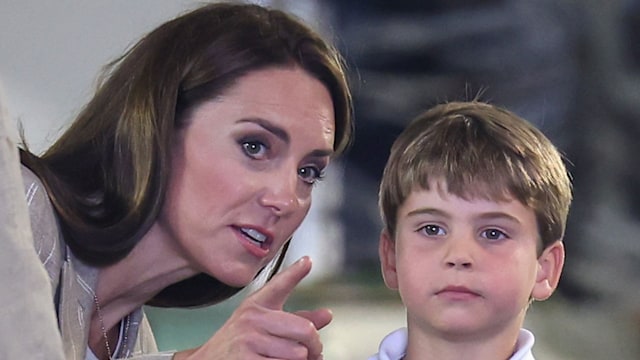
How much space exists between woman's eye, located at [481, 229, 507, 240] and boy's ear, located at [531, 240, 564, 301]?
0.22 ft

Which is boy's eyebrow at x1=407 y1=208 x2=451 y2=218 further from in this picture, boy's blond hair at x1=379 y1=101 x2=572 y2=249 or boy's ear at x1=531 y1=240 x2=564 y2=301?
boy's ear at x1=531 y1=240 x2=564 y2=301

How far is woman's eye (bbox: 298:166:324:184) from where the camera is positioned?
1.21 metres

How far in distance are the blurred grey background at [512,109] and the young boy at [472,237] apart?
0.64 m

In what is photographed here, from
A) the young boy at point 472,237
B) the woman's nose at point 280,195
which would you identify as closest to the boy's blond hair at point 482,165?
the young boy at point 472,237

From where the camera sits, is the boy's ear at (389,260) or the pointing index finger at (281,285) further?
the boy's ear at (389,260)

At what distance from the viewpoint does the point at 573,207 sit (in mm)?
1788

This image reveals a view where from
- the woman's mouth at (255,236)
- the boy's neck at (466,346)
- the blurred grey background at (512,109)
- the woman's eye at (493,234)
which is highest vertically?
the blurred grey background at (512,109)

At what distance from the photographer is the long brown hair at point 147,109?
3.76 ft

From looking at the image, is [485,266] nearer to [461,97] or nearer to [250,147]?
[250,147]

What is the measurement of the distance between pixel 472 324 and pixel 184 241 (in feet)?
1.20

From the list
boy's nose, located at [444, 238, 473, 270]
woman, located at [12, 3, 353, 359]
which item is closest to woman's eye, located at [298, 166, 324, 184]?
woman, located at [12, 3, 353, 359]

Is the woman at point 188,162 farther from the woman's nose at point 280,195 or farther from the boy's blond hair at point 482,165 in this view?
the boy's blond hair at point 482,165

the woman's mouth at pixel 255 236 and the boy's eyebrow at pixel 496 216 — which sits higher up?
the boy's eyebrow at pixel 496 216

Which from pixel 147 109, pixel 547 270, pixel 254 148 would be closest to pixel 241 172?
pixel 254 148
